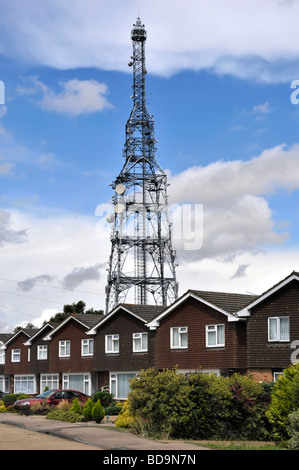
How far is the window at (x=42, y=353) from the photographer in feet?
193

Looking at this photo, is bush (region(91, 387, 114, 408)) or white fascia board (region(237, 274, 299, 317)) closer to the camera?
white fascia board (region(237, 274, 299, 317))

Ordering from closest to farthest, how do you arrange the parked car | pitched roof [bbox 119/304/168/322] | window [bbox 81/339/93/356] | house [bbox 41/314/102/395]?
the parked car
pitched roof [bbox 119/304/168/322]
window [bbox 81/339/93/356]
house [bbox 41/314/102/395]

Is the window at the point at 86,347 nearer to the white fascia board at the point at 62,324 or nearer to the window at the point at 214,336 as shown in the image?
the white fascia board at the point at 62,324

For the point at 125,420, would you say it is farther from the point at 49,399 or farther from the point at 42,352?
the point at 42,352

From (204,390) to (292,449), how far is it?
5057mm

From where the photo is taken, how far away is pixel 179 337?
135 ft

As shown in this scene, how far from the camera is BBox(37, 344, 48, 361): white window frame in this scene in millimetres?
58800

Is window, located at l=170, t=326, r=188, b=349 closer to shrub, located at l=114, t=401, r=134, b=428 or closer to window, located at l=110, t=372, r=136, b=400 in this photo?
window, located at l=110, t=372, r=136, b=400

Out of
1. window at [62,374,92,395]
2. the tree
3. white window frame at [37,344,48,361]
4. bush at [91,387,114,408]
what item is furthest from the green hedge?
the tree

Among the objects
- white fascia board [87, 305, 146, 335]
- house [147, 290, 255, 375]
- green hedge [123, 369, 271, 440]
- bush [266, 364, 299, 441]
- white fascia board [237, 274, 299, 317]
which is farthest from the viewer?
white fascia board [87, 305, 146, 335]

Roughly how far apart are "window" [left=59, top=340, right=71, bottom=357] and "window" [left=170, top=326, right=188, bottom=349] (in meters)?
15.0
